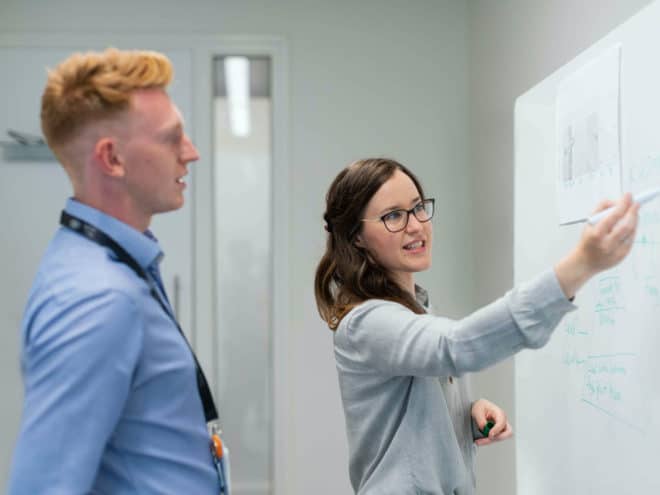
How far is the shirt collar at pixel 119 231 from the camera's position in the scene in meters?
1.03

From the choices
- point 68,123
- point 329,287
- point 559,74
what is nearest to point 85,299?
point 68,123

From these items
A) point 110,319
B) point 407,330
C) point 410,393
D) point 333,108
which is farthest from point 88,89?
point 333,108

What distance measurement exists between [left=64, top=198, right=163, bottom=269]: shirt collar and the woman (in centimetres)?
42

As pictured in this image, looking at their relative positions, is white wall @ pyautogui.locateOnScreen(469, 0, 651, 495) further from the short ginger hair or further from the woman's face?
the short ginger hair

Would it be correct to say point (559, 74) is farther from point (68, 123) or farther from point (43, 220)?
point (43, 220)

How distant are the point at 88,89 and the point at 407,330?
1.95 feet

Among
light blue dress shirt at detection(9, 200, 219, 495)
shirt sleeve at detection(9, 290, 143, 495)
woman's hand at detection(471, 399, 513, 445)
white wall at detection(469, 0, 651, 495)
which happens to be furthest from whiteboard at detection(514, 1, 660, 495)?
shirt sleeve at detection(9, 290, 143, 495)

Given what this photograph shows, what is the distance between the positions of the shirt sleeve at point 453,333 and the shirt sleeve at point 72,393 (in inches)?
18.0

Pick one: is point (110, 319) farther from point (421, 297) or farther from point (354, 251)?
point (421, 297)

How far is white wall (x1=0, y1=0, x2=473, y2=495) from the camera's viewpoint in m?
3.25

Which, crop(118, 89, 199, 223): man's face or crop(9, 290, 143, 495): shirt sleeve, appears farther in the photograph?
crop(118, 89, 199, 223): man's face

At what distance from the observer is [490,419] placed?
1.52 m

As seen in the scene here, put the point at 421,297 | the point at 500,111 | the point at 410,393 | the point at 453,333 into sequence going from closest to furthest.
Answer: the point at 453,333 < the point at 410,393 < the point at 421,297 < the point at 500,111

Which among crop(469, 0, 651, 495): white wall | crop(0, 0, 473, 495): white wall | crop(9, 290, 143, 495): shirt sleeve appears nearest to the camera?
crop(9, 290, 143, 495): shirt sleeve
